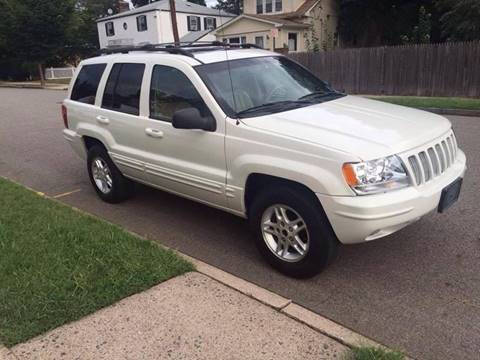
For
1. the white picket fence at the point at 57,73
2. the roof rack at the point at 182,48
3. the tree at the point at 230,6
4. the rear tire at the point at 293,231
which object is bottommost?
the white picket fence at the point at 57,73

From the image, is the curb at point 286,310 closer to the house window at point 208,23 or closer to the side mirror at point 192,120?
the side mirror at point 192,120

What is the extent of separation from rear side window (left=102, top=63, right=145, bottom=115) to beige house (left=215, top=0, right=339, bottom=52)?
83.0ft

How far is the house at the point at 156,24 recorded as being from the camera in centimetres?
4281

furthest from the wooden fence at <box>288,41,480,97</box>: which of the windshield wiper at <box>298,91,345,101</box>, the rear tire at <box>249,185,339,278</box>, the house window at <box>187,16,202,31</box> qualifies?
the house window at <box>187,16,202,31</box>

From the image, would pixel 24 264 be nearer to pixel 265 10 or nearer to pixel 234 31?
pixel 234 31

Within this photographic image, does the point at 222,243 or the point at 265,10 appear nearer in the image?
the point at 222,243

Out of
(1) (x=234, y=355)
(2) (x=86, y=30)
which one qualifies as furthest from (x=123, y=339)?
(2) (x=86, y=30)

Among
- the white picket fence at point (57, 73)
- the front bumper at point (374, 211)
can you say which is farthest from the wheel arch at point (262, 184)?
the white picket fence at point (57, 73)

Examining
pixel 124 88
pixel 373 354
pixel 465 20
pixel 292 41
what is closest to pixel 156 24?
pixel 292 41

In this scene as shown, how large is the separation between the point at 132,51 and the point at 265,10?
104 feet

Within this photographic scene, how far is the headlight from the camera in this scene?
335 cm

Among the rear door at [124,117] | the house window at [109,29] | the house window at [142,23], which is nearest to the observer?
the rear door at [124,117]

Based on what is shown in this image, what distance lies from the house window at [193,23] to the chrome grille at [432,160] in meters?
44.2

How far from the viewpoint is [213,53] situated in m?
4.84
